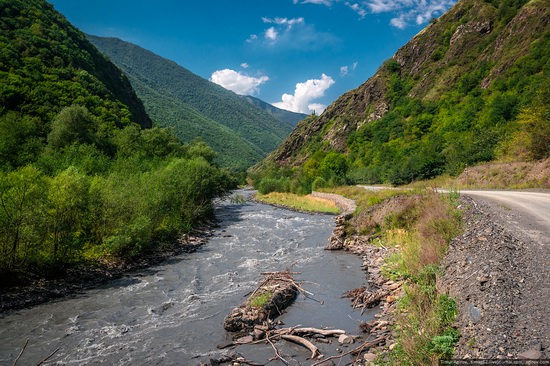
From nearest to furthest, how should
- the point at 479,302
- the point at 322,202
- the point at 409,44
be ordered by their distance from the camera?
1. the point at 479,302
2. the point at 322,202
3. the point at 409,44

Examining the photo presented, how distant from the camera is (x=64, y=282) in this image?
18.9 m

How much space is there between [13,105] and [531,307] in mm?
54790

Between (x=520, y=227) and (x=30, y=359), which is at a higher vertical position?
(x=520, y=227)

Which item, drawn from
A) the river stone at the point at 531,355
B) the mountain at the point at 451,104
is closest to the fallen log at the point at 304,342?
the river stone at the point at 531,355

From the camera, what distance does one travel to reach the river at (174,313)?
11578 millimetres

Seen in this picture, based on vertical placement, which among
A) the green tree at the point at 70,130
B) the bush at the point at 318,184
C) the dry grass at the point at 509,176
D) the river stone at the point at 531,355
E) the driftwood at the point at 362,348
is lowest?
the driftwood at the point at 362,348

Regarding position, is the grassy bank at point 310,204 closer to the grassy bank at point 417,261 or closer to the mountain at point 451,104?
the mountain at point 451,104

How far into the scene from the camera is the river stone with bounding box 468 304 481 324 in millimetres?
7427

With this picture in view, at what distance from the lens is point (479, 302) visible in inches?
313

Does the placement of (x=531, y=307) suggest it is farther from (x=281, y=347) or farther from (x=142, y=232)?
(x=142, y=232)

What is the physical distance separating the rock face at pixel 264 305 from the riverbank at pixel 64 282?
10028 mm

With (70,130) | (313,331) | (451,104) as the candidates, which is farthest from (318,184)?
(313,331)

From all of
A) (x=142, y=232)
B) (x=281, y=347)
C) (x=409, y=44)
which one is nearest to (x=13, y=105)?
(x=142, y=232)

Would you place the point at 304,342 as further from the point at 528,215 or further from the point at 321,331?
the point at 528,215
